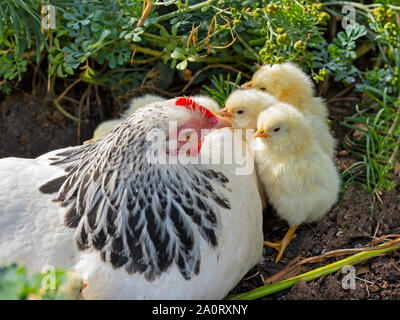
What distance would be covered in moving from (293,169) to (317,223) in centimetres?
37

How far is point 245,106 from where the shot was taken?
254 centimetres

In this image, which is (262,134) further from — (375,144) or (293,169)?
(375,144)

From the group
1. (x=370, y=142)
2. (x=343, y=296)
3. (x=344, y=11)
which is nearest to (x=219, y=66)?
(x=344, y=11)

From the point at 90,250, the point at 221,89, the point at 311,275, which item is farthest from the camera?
the point at 221,89

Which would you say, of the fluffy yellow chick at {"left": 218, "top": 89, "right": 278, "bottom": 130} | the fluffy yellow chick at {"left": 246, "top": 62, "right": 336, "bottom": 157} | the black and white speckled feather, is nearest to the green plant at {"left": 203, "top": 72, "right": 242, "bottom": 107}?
the fluffy yellow chick at {"left": 246, "top": 62, "right": 336, "bottom": 157}

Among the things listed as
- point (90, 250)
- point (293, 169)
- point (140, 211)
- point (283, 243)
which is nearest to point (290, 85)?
point (293, 169)

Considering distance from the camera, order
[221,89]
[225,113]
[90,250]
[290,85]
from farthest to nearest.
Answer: [221,89] < [290,85] < [225,113] < [90,250]

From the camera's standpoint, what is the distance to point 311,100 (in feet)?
9.04

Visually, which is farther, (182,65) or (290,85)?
(290,85)

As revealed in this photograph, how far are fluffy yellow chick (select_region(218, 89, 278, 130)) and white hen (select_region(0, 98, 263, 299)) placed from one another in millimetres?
632

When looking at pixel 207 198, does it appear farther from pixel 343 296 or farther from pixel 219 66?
pixel 219 66

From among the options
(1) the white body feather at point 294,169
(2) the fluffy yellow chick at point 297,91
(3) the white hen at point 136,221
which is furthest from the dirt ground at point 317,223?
(3) the white hen at point 136,221

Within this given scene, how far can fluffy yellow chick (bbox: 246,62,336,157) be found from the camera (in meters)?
2.65

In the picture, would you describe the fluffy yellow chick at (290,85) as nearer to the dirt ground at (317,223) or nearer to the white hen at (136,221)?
the dirt ground at (317,223)
